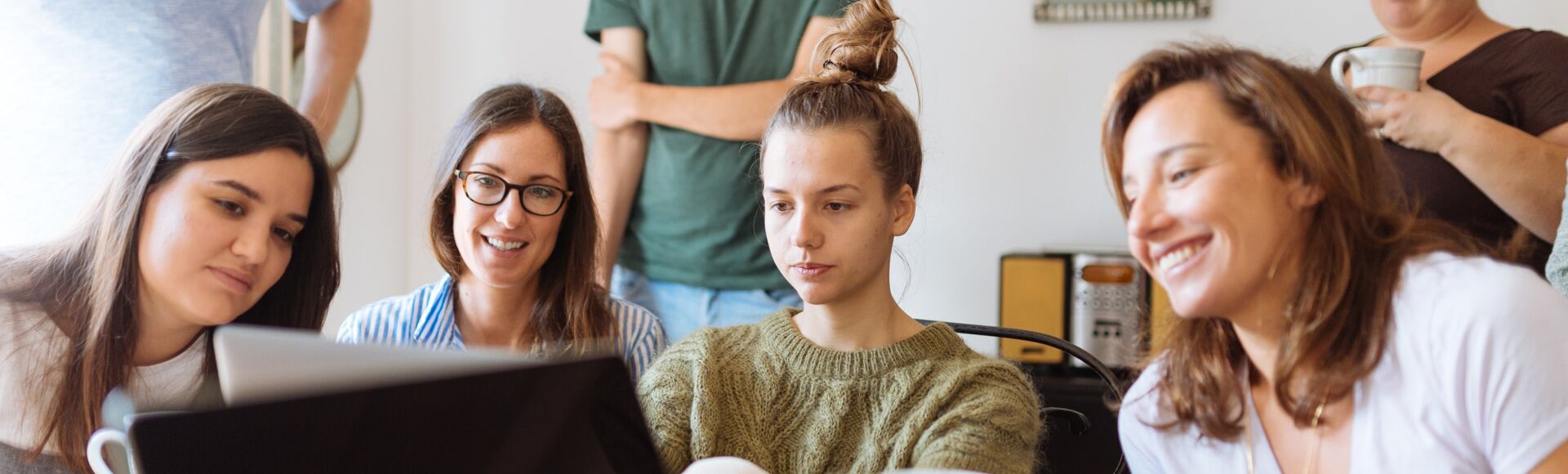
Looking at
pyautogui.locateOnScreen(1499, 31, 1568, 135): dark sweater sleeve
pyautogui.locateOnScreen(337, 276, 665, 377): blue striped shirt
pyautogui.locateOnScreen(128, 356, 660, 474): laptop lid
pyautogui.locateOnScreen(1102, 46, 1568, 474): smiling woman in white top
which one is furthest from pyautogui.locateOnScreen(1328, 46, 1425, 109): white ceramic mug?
pyautogui.locateOnScreen(128, 356, 660, 474): laptop lid

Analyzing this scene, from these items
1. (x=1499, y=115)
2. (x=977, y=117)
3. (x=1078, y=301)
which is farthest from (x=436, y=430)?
(x=977, y=117)

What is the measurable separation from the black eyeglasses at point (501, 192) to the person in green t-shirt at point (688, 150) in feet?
1.46

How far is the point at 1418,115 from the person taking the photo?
5.13ft

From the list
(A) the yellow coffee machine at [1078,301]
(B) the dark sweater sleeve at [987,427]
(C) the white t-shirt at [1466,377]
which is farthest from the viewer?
(A) the yellow coffee machine at [1078,301]

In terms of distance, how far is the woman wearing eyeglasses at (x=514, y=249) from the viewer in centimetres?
163

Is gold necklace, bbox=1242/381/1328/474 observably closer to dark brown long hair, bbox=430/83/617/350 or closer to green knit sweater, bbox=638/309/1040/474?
green knit sweater, bbox=638/309/1040/474

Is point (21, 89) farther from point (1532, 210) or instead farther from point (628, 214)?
point (1532, 210)

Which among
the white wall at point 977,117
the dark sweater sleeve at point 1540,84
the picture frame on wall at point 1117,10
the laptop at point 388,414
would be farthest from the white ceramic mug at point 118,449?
the picture frame on wall at point 1117,10

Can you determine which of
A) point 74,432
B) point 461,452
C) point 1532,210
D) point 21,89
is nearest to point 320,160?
point 74,432

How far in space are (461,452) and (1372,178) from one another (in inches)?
33.7

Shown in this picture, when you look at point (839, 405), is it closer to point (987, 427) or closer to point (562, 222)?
point (987, 427)

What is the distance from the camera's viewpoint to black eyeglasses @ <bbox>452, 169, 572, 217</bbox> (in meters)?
1.64

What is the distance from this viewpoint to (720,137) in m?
2.15

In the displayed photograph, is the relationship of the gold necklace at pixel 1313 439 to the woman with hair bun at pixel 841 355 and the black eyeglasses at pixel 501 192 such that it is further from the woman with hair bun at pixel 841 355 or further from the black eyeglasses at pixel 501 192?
the black eyeglasses at pixel 501 192
